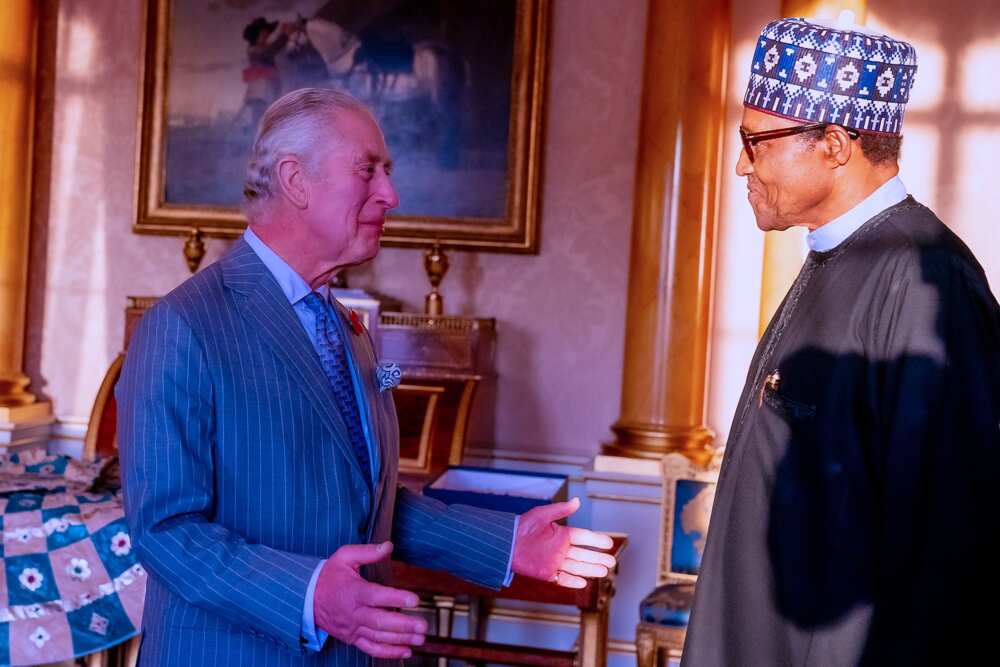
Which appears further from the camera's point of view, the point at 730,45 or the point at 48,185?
Result: the point at 48,185

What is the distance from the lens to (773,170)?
6.88 feet

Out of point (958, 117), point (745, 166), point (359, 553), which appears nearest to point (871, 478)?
point (745, 166)

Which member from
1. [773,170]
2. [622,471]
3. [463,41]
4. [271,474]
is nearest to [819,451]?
[773,170]

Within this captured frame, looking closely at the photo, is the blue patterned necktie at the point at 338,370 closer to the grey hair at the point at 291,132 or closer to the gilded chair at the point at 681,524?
the grey hair at the point at 291,132

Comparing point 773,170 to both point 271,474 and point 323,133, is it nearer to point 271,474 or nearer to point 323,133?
point 323,133

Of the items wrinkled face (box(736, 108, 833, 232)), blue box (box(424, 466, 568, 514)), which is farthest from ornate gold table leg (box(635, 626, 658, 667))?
wrinkled face (box(736, 108, 833, 232))

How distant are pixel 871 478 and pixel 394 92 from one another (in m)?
4.78

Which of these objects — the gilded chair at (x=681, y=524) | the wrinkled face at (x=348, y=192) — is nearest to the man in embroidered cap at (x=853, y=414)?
the wrinkled face at (x=348, y=192)

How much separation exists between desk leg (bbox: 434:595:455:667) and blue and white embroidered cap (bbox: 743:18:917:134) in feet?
12.6

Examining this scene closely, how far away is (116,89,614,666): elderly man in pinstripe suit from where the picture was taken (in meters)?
2.05

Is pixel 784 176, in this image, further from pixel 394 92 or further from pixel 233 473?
pixel 394 92

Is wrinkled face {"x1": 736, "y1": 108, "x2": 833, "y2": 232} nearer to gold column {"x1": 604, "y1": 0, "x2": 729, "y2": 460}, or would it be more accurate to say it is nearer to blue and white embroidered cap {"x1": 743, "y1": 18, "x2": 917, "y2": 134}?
blue and white embroidered cap {"x1": 743, "y1": 18, "x2": 917, "y2": 134}

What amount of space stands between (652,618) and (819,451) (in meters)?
3.09

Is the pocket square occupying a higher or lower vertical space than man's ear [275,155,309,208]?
lower
